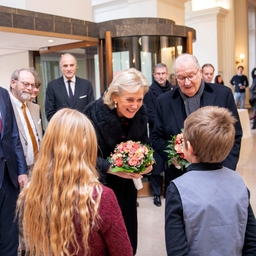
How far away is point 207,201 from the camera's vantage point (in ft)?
4.73

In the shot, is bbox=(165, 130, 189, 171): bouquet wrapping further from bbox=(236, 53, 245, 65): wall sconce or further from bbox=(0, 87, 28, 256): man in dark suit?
bbox=(236, 53, 245, 65): wall sconce

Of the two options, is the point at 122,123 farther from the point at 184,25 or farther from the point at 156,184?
the point at 184,25

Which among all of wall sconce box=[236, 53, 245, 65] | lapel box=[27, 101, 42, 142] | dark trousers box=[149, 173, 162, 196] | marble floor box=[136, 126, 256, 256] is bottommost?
marble floor box=[136, 126, 256, 256]

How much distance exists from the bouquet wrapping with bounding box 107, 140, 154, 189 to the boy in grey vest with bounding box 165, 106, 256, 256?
2.49 feet

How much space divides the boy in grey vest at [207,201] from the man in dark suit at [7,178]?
5.61 ft

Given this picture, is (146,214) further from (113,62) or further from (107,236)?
(107,236)

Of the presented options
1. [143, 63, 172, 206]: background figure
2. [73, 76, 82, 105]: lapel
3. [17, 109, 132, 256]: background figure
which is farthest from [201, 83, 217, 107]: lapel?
[73, 76, 82, 105]: lapel

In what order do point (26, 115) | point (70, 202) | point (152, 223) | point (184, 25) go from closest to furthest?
point (70, 202) < point (26, 115) < point (152, 223) < point (184, 25)

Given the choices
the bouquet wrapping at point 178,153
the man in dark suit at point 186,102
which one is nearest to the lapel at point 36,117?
the man in dark suit at point 186,102

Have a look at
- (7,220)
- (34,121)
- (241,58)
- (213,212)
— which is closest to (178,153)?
(213,212)

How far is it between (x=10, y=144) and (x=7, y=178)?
0.91 ft

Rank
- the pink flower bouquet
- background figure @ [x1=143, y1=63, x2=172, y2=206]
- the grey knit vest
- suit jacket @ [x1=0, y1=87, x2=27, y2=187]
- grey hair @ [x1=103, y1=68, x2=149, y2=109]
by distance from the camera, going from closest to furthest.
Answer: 1. the grey knit vest
2. the pink flower bouquet
3. grey hair @ [x1=103, y1=68, x2=149, y2=109]
4. suit jacket @ [x1=0, y1=87, x2=27, y2=187]
5. background figure @ [x1=143, y1=63, x2=172, y2=206]

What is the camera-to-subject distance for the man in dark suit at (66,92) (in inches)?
185

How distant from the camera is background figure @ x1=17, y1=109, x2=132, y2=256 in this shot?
51.8 inches
